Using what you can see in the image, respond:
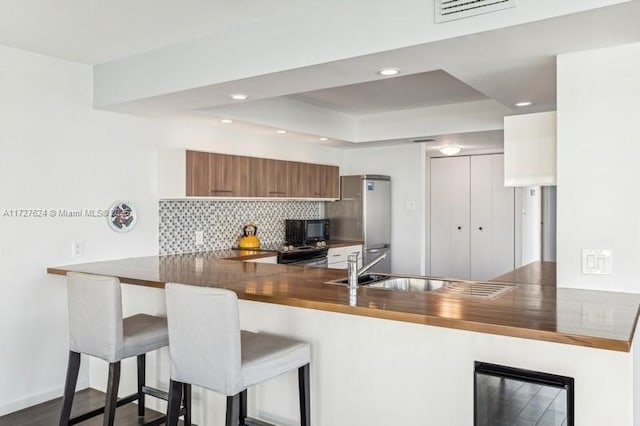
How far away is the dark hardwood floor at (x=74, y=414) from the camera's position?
10.4 feet

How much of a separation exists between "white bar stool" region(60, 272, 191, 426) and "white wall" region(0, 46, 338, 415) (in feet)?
2.03

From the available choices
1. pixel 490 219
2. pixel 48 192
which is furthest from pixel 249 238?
pixel 490 219

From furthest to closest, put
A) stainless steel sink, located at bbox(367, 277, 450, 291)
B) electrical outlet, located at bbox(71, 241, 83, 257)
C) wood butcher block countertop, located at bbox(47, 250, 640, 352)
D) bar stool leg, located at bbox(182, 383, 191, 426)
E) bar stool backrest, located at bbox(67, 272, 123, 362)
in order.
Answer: electrical outlet, located at bbox(71, 241, 83, 257), stainless steel sink, located at bbox(367, 277, 450, 291), bar stool leg, located at bbox(182, 383, 191, 426), bar stool backrest, located at bbox(67, 272, 123, 362), wood butcher block countertop, located at bbox(47, 250, 640, 352)

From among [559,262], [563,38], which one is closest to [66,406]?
[559,262]

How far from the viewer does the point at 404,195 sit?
6516 mm

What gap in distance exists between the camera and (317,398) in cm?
258

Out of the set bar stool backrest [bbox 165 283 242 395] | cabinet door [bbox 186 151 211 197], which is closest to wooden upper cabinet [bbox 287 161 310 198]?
cabinet door [bbox 186 151 211 197]

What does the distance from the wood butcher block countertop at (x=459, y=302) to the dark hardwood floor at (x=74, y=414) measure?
91 cm

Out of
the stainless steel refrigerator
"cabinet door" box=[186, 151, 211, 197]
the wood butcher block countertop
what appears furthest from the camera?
the stainless steel refrigerator

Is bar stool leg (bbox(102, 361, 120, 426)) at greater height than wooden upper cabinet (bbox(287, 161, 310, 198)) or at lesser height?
lesser

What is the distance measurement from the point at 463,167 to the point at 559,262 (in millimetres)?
5415

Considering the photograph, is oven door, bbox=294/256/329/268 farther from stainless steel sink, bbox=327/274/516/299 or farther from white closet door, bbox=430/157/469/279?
white closet door, bbox=430/157/469/279

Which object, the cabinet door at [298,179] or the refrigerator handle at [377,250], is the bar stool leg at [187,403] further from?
the refrigerator handle at [377,250]

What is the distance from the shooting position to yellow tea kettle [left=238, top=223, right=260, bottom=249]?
5.13 m
